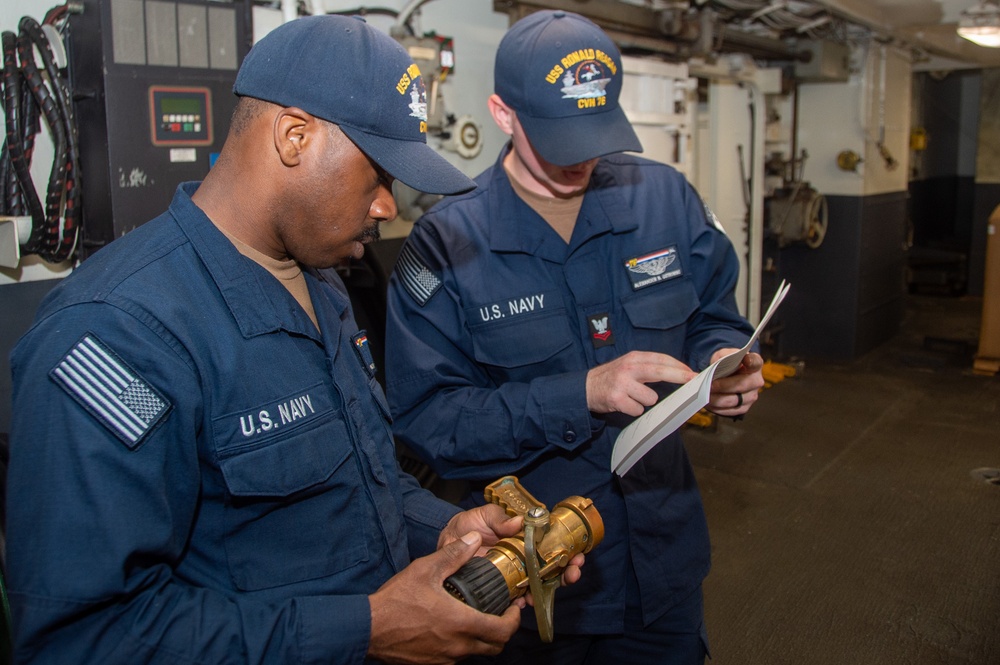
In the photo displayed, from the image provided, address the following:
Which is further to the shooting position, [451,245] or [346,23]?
[451,245]

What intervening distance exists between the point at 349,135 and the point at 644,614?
0.98 m

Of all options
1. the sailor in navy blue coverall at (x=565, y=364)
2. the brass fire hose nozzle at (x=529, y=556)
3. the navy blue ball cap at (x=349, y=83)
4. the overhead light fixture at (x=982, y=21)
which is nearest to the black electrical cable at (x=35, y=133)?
the sailor in navy blue coverall at (x=565, y=364)

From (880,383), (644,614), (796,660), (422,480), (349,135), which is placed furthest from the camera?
(880,383)

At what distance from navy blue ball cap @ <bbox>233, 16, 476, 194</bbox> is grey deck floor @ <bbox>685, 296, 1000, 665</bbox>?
205 centimetres

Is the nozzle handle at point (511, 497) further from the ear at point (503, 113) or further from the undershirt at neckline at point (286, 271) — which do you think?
the ear at point (503, 113)

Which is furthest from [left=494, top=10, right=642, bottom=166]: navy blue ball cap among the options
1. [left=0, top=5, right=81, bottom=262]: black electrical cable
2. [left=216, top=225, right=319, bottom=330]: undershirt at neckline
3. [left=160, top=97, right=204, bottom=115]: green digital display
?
[left=0, top=5, right=81, bottom=262]: black electrical cable

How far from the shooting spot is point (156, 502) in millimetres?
831

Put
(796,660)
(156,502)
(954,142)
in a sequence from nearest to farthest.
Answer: (156,502), (796,660), (954,142)

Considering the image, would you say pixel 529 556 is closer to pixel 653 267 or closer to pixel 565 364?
pixel 565 364

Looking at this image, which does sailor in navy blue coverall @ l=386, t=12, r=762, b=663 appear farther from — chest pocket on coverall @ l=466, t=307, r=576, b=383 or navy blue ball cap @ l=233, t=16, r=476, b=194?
navy blue ball cap @ l=233, t=16, r=476, b=194

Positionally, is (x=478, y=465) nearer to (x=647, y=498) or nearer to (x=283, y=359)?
(x=647, y=498)

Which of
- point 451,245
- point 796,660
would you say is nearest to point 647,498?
point 451,245

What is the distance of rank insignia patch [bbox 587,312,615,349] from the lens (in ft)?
5.00

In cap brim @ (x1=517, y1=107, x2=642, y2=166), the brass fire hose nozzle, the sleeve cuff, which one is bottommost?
the brass fire hose nozzle
